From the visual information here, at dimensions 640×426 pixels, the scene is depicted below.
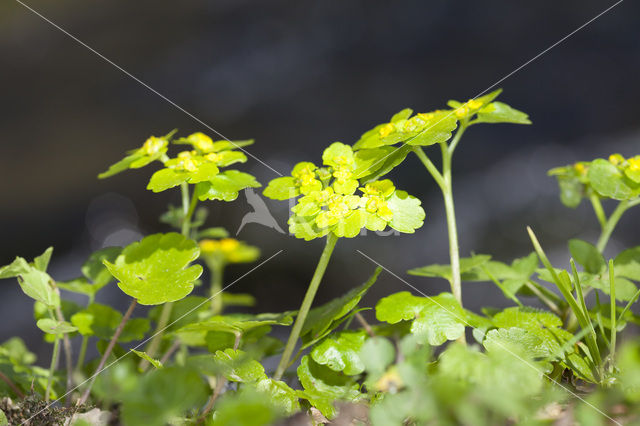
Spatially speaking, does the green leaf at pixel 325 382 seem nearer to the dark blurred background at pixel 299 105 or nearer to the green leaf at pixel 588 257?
the green leaf at pixel 588 257

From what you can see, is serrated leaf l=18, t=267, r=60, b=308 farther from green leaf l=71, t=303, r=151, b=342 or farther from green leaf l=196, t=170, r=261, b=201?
green leaf l=196, t=170, r=261, b=201

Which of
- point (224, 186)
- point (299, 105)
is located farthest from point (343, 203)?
point (299, 105)

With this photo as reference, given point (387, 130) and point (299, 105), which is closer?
point (387, 130)

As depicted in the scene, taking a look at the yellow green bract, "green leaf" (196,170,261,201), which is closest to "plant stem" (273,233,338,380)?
the yellow green bract

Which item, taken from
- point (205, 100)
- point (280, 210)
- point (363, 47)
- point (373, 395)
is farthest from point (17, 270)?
point (363, 47)

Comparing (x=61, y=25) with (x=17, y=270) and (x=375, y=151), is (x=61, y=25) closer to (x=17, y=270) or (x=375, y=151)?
(x=17, y=270)

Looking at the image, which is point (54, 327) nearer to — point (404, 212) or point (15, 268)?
point (15, 268)

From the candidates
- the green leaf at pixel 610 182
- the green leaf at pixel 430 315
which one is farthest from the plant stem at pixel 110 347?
the green leaf at pixel 610 182
